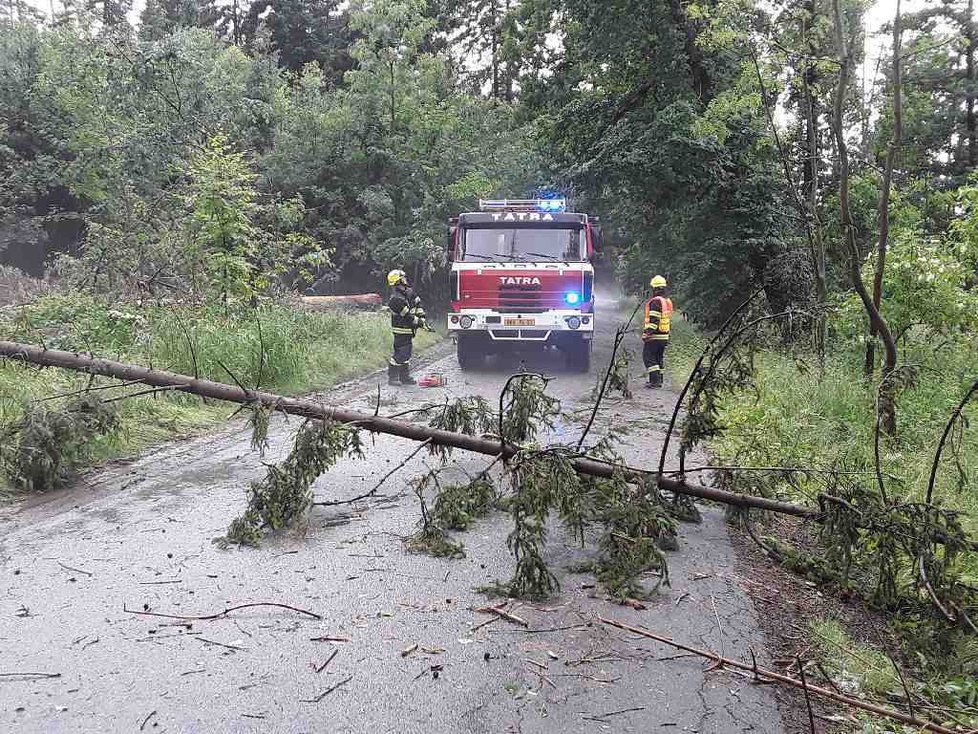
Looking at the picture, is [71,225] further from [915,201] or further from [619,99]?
[915,201]

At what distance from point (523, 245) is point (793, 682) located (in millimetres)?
10148

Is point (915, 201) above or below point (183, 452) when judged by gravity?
above

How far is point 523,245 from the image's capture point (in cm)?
1294

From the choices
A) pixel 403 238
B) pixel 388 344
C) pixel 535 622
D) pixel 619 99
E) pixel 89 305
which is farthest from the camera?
pixel 403 238

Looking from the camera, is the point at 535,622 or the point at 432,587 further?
the point at 432,587

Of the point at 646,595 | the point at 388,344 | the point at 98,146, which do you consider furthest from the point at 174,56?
the point at 646,595

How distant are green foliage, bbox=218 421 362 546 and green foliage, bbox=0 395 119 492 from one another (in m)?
1.71

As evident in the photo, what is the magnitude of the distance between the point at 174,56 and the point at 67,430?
53.5 feet

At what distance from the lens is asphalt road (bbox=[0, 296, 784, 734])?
3168 millimetres

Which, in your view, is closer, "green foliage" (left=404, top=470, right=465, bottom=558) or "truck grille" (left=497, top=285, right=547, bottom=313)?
"green foliage" (left=404, top=470, right=465, bottom=558)

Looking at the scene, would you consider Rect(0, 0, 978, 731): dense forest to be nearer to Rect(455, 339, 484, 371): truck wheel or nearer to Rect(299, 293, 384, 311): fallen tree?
Rect(299, 293, 384, 311): fallen tree

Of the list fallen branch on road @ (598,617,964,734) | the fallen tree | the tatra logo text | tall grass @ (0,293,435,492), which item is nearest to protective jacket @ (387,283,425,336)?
tall grass @ (0,293,435,492)

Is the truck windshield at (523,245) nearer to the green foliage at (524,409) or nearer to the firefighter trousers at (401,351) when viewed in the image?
the firefighter trousers at (401,351)

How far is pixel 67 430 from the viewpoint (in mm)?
6012
